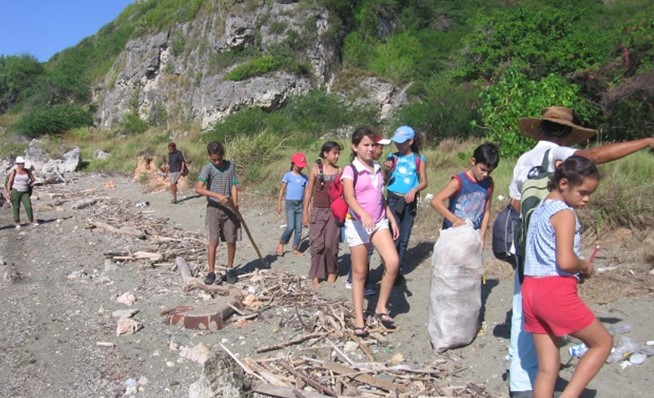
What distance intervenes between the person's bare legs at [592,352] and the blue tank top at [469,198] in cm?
215

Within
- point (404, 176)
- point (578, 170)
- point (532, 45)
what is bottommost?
point (404, 176)

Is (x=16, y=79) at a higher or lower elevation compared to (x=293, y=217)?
higher

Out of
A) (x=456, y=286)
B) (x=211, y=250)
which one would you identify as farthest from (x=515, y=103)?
(x=456, y=286)

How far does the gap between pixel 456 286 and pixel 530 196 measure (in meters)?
1.32

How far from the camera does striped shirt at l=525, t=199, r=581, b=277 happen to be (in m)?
3.22

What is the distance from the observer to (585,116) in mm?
14383

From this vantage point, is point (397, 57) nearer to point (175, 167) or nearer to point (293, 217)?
point (175, 167)

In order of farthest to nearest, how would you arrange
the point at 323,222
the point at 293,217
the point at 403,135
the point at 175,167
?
the point at 175,167 < the point at 293,217 < the point at 323,222 < the point at 403,135

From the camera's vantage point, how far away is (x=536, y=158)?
3.98m

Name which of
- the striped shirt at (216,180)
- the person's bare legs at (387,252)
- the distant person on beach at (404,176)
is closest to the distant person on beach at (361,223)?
the person's bare legs at (387,252)

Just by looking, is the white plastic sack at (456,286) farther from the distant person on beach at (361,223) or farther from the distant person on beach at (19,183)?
the distant person on beach at (19,183)

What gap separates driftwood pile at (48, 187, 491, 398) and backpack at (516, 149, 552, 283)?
1193 millimetres

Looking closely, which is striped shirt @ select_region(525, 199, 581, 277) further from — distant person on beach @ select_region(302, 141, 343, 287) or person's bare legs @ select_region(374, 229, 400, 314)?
distant person on beach @ select_region(302, 141, 343, 287)

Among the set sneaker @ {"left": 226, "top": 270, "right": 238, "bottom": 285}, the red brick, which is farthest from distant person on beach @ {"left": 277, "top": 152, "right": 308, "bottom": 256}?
the red brick
